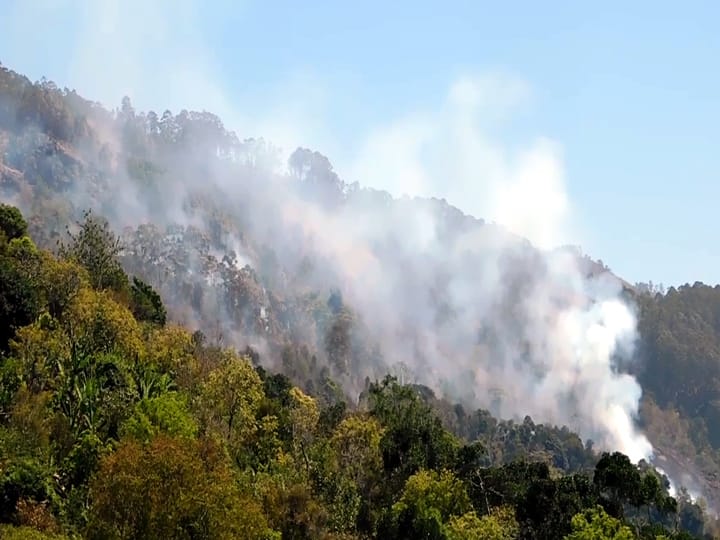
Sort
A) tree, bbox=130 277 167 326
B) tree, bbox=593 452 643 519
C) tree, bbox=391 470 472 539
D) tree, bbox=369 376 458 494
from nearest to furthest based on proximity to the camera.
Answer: tree, bbox=391 470 472 539
tree, bbox=593 452 643 519
tree, bbox=369 376 458 494
tree, bbox=130 277 167 326

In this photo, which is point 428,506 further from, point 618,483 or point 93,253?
point 93,253

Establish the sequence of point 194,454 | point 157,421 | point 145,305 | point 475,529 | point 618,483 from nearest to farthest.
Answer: point 194,454
point 157,421
point 475,529
point 618,483
point 145,305

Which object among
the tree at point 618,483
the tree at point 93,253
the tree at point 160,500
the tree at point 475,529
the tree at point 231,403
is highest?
the tree at point 93,253

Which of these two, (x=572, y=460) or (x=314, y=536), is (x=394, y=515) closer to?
(x=314, y=536)

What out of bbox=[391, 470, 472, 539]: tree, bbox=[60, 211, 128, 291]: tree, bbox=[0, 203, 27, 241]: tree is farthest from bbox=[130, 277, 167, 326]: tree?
bbox=[391, 470, 472, 539]: tree

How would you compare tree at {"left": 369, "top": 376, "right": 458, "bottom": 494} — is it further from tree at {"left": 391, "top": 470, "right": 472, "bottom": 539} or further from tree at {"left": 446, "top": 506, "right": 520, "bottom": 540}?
tree at {"left": 446, "top": 506, "right": 520, "bottom": 540}

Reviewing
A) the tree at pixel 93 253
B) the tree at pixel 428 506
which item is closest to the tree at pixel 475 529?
the tree at pixel 428 506

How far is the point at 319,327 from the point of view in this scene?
199m

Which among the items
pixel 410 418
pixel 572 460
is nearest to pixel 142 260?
pixel 572 460

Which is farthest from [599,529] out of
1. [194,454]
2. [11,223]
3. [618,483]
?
[11,223]

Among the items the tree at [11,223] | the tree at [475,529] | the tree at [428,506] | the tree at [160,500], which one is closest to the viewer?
the tree at [160,500]

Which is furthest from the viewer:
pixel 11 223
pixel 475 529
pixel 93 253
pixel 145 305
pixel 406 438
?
pixel 145 305

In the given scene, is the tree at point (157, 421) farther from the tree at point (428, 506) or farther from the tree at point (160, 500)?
the tree at point (428, 506)

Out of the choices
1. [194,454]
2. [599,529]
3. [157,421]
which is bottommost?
[194,454]
